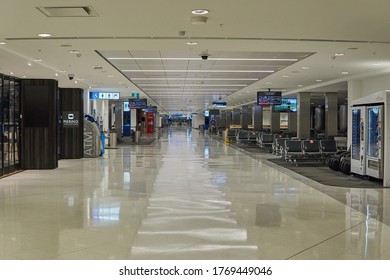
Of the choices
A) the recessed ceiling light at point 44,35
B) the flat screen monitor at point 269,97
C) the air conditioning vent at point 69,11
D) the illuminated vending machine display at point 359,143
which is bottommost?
the illuminated vending machine display at point 359,143

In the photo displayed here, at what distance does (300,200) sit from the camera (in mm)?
9039

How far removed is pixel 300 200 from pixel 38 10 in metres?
6.03

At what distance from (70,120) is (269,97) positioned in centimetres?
1162

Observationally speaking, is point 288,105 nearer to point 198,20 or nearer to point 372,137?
point 372,137

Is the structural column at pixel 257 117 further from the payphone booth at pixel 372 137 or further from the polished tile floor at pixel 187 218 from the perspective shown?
the polished tile floor at pixel 187 218

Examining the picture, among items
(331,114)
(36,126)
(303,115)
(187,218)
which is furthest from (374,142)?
(303,115)

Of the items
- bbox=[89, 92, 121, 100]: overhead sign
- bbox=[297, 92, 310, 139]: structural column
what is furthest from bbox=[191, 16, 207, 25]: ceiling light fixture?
bbox=[297, 92, 310, 139]: structural column

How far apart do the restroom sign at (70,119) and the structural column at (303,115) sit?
14.3 metres

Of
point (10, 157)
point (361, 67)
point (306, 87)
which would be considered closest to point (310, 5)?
point (361, 67)

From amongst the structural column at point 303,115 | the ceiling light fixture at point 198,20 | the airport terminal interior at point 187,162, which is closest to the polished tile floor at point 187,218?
the airport terminal interior at point 187,162

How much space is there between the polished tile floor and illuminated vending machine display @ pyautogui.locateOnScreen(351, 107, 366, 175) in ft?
5.91

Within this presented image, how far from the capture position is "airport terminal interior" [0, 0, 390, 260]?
19.6ft

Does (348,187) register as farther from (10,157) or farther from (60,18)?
(10,157)

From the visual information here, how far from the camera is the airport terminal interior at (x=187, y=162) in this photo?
5.97 m
